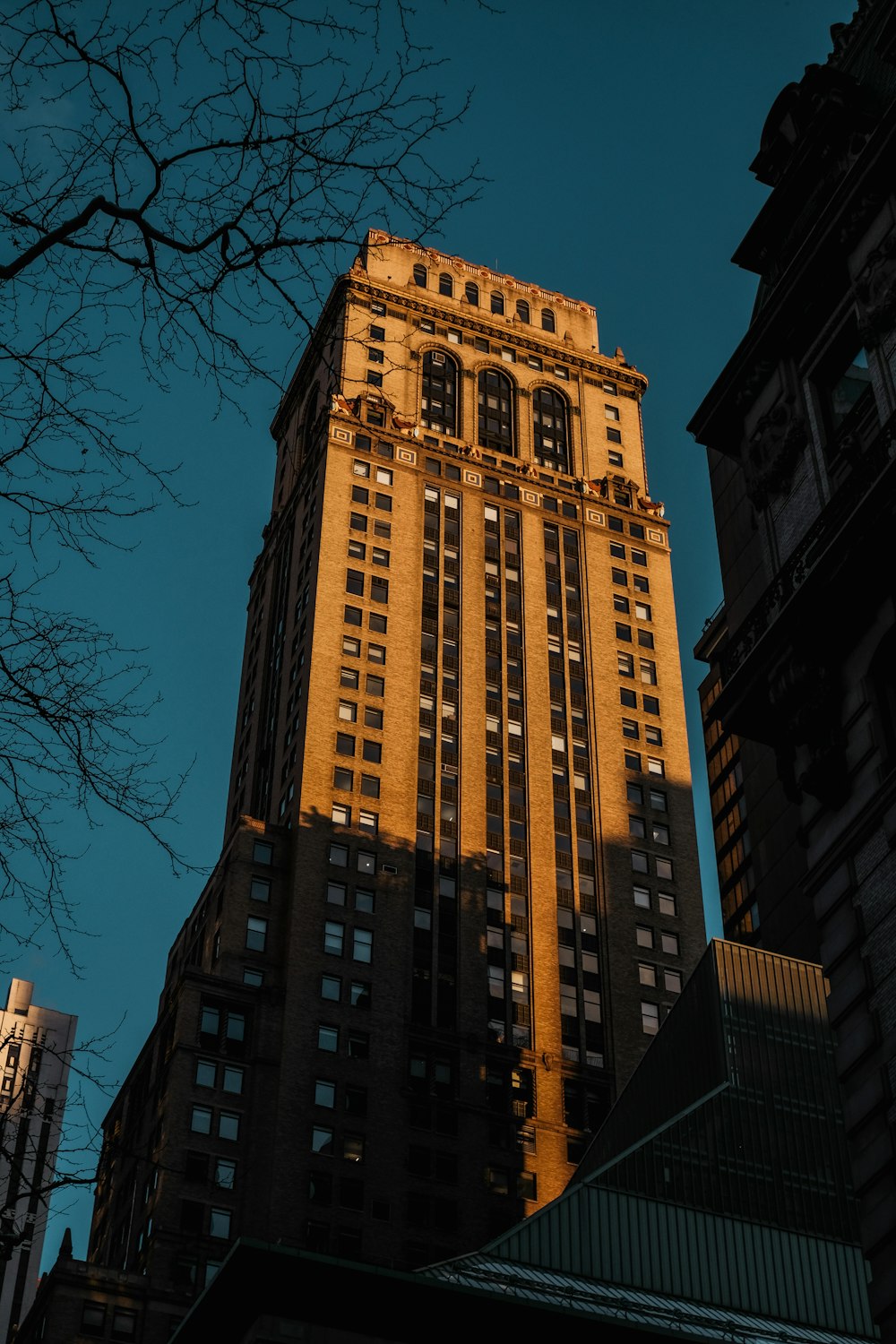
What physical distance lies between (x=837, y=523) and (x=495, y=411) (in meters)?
104

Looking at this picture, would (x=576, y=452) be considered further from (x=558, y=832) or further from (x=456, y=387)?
Result: (x=558, y=832)

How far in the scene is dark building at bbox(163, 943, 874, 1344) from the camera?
5362 centimetres

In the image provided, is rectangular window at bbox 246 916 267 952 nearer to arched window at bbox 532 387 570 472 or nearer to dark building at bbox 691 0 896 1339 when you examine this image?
arched window at bbox 532 387 570 472

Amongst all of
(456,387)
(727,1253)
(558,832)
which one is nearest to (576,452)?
(456,387)

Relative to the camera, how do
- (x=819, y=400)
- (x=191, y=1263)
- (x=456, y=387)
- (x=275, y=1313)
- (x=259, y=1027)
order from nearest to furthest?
(x=819, y=400) → (x=275, y=1313) → (x=191, y=1263) → (x=259, y=1027) → (x=456, y=387)

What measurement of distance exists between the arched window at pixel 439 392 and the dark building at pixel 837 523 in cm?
8884

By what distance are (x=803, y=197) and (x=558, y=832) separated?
2776 inches

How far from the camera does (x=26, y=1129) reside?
16938mm

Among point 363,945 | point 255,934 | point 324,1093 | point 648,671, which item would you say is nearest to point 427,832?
point 363,945

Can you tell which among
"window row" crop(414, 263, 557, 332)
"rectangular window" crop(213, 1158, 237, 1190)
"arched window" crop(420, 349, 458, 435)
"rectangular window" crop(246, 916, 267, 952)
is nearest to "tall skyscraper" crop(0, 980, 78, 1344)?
"rectangular window" crop(213, 1158, 237, 1190)

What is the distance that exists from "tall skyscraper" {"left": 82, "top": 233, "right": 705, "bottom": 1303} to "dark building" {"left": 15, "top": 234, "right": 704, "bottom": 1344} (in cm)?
20

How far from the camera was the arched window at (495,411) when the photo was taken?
12688cm

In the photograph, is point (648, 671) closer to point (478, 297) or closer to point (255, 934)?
point (255, 934)

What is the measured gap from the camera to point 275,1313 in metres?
53.3
